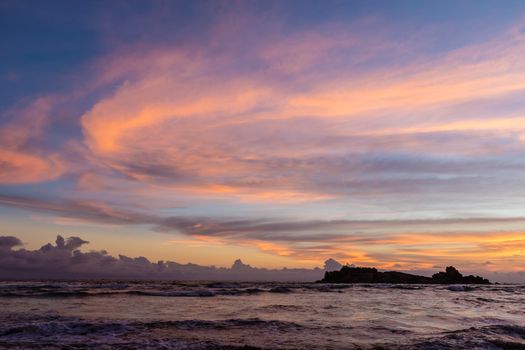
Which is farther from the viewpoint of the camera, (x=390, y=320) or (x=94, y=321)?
(x=390, y=320)

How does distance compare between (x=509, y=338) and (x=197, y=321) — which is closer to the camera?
(x=509, y=338)

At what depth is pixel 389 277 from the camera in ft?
435

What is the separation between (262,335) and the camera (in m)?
16.9

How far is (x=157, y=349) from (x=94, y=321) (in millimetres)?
8594

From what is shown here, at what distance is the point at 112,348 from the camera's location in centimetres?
1373

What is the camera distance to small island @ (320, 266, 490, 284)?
130250mm

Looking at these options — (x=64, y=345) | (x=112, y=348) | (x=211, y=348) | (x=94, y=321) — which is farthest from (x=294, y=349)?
(x=94, y=321)

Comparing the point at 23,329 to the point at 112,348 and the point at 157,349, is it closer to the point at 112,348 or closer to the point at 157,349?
the point at 112,348

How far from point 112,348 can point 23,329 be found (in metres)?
6.69

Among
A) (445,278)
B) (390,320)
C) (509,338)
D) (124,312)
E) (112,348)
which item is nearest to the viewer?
(112,348)

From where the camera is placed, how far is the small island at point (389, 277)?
130 m

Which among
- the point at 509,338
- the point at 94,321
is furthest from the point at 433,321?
the point at 94,321

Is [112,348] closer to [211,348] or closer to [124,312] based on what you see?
[211,348]

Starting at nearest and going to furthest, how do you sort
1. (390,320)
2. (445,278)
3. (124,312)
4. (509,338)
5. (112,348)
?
(112,348)
(509,338)
(390,320)
(124,312)
(445,278)
